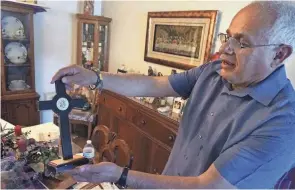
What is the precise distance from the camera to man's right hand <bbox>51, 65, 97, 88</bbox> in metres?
0.89

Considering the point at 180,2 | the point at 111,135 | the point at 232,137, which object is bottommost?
the point at 111,135

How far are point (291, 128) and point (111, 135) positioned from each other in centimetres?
97

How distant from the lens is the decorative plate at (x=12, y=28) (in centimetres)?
267

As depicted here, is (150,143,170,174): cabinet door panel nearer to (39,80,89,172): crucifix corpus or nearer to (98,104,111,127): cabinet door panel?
(98,104,111,127): cabinet door panel

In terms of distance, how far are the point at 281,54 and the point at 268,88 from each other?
0.42 ft

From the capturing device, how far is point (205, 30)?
80.0 inches

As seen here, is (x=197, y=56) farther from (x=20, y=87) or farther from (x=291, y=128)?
(x=20, y=87)

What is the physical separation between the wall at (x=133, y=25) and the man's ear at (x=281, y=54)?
123cm

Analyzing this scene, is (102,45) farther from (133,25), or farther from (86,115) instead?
(86,115)

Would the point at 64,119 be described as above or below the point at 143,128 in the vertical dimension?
above

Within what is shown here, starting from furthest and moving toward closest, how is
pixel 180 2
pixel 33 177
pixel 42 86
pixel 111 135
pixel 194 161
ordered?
1. pixel 42 86
2. pixel 180 2
3. pixel 111 135
4. pixel 33 177
5. pixel 194 161

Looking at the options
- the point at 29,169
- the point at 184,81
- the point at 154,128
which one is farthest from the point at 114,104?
the point at 184,81

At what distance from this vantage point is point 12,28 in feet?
8.93

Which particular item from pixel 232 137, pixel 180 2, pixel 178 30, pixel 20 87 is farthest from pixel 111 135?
pixel 20 87
